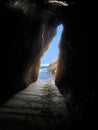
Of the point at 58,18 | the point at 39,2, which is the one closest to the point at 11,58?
the point at 39,2

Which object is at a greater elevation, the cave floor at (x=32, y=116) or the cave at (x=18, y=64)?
the cave at (x=18, y=64)

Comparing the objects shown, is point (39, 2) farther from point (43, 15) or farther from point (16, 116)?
point (16, 116)

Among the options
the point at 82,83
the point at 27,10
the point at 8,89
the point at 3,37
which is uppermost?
the point at 27,10

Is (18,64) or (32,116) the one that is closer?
(32,116)

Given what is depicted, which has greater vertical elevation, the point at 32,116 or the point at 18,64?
the point at 18,64

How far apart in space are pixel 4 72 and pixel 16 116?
2.13 metres

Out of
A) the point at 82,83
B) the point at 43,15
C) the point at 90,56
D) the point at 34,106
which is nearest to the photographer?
the point at 90,56

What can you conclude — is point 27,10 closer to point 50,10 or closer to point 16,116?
point 50,10

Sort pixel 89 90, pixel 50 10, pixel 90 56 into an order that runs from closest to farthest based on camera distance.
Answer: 1. pixel 89 90
2. pixel 90 56
3. pixel 50 10

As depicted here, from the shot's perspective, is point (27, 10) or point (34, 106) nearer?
point (34, 106)

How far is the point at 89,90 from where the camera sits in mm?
5000

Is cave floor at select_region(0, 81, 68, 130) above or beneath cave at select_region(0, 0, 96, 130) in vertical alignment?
beneath

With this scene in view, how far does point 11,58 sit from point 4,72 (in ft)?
3.19

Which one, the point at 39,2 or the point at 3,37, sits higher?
the point at 39,2
